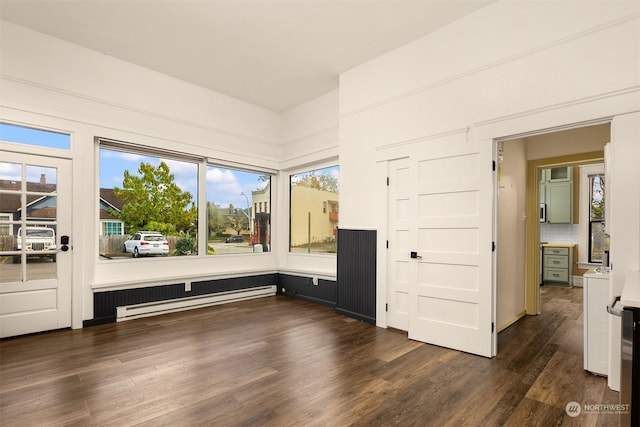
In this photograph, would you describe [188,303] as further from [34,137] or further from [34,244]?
[34,137]

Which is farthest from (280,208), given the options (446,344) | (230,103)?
(446,344)

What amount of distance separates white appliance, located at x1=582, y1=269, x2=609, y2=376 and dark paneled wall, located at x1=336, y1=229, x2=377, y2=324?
217 centimetres

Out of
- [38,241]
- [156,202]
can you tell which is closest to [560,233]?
[156,202]

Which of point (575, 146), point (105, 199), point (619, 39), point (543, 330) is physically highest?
point (619, 39)

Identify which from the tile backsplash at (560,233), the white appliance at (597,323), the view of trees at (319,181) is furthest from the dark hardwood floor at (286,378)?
the tile backsplash at (560,233)

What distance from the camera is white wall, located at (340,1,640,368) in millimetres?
2559

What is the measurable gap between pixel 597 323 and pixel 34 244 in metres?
5.90

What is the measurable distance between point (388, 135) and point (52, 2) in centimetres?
391

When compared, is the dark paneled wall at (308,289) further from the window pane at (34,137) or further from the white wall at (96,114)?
the window pane at (34,137)

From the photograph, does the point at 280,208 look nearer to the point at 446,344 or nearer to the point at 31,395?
the point at 446,344

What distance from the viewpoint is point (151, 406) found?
90.7 inches

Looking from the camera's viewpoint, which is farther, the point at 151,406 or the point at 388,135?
the point at 388,135

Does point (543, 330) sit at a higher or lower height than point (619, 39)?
lower

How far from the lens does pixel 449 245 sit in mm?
3494
